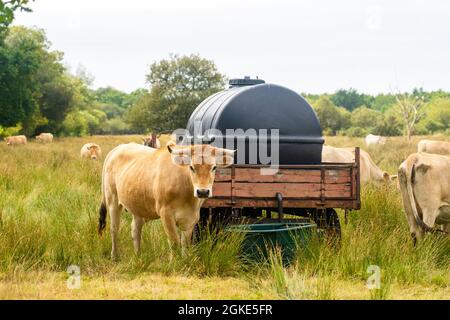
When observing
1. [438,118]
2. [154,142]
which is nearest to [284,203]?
[154,142]

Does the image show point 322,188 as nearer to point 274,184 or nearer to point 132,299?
point 274,184

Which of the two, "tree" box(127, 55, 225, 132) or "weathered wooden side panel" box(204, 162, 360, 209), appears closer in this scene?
"weathered wooden side panel" box(204, 162, 360, 209)

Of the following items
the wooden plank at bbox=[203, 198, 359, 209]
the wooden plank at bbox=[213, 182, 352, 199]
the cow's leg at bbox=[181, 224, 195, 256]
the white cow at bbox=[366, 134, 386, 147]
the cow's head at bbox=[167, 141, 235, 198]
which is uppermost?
the cow's head at bbox=[167, 141, 235, 198]

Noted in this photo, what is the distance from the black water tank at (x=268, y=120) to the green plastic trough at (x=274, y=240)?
1242 mm

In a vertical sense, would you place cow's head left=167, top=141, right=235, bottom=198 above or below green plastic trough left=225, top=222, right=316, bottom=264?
above

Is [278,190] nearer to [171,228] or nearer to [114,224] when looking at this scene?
[171,228]

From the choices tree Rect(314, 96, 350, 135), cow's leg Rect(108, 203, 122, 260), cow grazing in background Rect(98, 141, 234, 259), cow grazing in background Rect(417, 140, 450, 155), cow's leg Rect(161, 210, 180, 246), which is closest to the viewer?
cow grazing in background Rect(98, 141, 234, 259)

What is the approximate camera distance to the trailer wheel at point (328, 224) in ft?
28.7

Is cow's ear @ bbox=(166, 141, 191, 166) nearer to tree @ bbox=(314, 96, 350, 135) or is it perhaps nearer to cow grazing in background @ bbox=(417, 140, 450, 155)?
cow grazing in background @ bbox=(417, 140, 450, 155)

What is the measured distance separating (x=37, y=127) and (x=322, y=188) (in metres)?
51.6

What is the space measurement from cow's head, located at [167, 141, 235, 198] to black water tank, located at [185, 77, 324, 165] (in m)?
1.11

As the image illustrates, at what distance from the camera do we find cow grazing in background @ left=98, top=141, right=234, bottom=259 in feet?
25.6

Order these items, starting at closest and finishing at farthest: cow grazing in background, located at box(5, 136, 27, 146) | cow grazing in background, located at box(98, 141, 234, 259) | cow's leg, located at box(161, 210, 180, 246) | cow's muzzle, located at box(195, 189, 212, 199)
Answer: cow's muzzle, located at box(195, 189, 212, 199) → cow grazing in background, located at box(98, 141, 234, 259) → cow's leg, located at box(161, 210, 180, 246) → cow grazing in background, located at box(5, 136, 27, 146)

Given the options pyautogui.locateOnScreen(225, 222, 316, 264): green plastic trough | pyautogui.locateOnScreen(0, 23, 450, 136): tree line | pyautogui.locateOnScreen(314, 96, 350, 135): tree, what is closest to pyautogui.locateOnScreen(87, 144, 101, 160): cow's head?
pyautogui.locateOnScreen(0, 23, 450, 136): tree line
